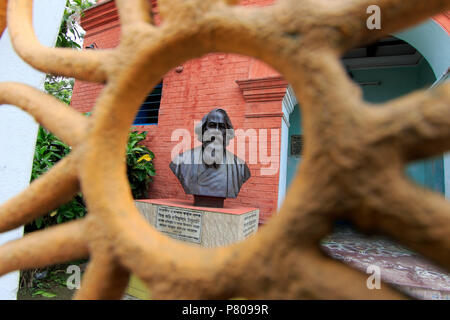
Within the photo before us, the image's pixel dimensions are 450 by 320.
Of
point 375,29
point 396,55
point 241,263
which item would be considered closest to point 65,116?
point 241,263

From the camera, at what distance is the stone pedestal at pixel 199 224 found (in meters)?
2.01

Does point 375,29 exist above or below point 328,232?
above

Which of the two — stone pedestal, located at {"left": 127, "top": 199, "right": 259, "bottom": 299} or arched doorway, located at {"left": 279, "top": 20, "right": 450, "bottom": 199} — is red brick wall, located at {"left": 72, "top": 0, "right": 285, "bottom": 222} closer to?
stone pedestal, located at {"left": 127, "top": 199, "right": 259, "bottom": 299}

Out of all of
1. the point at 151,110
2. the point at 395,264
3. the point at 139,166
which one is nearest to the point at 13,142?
the point at 139,166

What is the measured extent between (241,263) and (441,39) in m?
3.14

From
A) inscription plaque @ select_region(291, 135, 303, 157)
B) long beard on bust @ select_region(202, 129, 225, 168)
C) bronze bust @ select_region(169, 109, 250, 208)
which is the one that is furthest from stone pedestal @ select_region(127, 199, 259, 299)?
inscription plaque @ select_region(291, 135, 303, 157)

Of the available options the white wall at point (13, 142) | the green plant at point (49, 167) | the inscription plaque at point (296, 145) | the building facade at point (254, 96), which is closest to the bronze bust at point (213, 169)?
the building facade at point (254, 96)

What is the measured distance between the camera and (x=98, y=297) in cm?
42

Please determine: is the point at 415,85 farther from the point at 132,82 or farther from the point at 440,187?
the point at 132,82

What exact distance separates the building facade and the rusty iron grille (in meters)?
2.49

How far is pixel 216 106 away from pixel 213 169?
1.16 metres

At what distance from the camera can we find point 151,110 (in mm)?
3938

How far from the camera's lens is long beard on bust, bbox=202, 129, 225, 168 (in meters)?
2.45

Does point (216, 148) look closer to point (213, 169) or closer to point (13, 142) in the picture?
point (213, 169)
